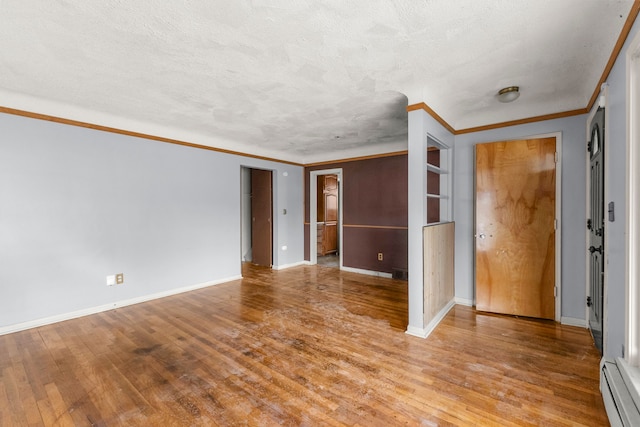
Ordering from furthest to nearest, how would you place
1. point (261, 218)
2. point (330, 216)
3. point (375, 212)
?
point (330, 216) < point (261, 218) < point (375, 212)

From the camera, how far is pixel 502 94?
8.93 ft

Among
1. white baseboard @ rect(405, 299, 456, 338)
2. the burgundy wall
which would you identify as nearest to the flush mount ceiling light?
the burgundy wall

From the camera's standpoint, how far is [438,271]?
3.11 metres

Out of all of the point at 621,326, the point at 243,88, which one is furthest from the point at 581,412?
the point at 243,88

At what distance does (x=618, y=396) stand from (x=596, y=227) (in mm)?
1612

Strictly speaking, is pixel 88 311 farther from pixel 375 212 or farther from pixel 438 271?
pixel 375 212

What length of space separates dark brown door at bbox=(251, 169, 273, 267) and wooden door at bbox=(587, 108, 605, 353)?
4812mm

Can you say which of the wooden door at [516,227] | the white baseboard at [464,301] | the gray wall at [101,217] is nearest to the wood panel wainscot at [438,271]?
the white baseboard at [464,301]

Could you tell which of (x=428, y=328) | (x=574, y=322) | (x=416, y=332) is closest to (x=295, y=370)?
(x=416, y=332)

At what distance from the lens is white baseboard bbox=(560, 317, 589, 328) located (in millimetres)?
2903

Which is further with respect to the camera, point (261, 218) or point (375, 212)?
point (261, 218)

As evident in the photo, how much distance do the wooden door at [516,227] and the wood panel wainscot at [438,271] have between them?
31 centimetres

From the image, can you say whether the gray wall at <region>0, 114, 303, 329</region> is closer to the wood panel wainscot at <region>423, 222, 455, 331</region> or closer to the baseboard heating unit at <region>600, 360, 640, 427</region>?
the wood panel wainscot at <region>423, 222, 455, 331</region>

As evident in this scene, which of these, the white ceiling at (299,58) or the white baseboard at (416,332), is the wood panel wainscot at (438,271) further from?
the white ceiling at (299,58)
